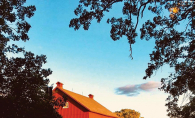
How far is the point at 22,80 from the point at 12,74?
657mm

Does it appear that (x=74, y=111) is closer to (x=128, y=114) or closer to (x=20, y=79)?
(x=20, y=79)

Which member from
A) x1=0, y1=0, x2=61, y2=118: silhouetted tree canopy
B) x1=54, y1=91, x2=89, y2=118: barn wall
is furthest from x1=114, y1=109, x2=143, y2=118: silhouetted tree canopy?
x1=0, y1=0, x2=61, y2=118: silhouetted tree canopy

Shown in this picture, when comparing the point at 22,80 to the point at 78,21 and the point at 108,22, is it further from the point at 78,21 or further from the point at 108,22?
the point at 108,22

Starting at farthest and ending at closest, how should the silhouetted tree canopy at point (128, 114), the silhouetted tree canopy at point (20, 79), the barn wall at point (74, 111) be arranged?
the silhouetted tree canopy at point (128, 114) < the barn wall at point (74, 111) < the silhouetted tree canopy at point (20, 79)

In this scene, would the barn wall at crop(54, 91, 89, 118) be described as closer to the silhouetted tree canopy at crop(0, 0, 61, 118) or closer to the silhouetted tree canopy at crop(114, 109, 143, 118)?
the silhouetted tree canopy at crop(0, 0, 61, 118)

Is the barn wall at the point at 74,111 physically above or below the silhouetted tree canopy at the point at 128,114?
below

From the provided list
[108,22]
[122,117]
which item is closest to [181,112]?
[108,22]

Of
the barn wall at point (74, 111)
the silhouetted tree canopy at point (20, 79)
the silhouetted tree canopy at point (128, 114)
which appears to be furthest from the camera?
the silhouetted tree canopy at point (128, 114)

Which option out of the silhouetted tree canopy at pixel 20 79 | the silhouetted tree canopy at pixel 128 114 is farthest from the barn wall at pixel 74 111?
the silhouetted tree canopy at pixel 128 114

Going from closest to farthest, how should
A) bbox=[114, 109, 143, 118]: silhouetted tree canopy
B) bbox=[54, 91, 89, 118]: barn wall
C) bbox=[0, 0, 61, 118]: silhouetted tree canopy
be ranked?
1. bbox=[0, 0, 61, 118]: silhouetted tree canopy
2. bbox=[54, 91, 89, 118]: barn wall
3. bbox=[114, 109, 143, 118]: silhouetted tree canopy

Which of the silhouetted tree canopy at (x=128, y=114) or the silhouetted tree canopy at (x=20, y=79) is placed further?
the silhouetted tree canopy at (x=128, y=114)

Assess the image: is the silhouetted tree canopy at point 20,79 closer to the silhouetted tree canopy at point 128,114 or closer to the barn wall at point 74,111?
the barn wall at point 74,111

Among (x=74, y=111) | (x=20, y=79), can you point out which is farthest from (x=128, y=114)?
(x=20, y=79)

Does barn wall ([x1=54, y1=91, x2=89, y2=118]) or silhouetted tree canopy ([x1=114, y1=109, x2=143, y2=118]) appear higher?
silhouetted tree canopy ([x1=114, y1=109, x2=143, y2=118])
